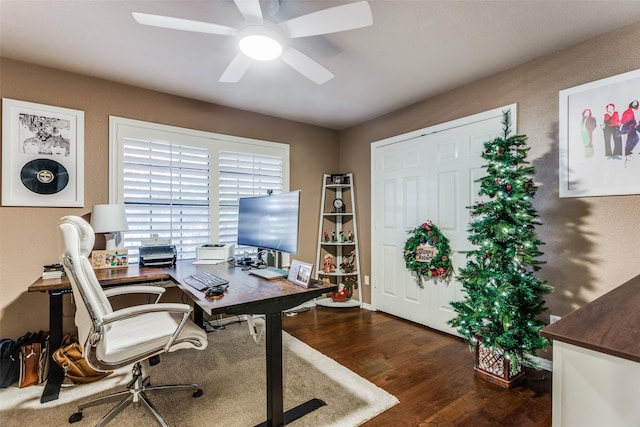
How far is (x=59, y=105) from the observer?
8.52 feet

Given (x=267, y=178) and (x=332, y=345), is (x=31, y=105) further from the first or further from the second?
(x=332, y=345)

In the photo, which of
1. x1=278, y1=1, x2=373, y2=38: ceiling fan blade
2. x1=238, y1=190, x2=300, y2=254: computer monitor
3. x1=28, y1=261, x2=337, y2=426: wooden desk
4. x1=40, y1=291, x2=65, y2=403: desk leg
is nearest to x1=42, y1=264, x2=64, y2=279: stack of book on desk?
x1=28, y1=261, x2=337, y2=426: wooden desk

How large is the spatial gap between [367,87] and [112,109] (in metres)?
2.45

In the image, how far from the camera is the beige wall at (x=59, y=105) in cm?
241

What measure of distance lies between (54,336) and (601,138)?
4097mm

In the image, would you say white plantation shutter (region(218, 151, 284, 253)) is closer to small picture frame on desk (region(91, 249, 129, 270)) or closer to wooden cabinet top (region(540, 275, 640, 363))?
small picture frame on desk (region(91, 249, 129, 270))

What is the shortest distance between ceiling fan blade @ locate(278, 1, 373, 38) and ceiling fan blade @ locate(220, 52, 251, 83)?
15.4 inches

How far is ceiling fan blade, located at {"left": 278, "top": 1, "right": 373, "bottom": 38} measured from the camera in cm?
145

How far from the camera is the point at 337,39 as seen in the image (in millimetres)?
2174

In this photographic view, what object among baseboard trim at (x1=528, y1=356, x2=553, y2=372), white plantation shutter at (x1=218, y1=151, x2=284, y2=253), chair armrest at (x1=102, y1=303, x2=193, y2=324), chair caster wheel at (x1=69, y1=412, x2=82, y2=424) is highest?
white plantation shutter at (x1=218, y1=151, x2=284, y2=253)

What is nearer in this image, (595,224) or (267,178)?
(595,224)

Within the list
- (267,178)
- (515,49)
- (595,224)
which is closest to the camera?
(595,224)

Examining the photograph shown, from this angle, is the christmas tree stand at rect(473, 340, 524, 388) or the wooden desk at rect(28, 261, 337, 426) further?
the christmas tree stand at rect(473, 340, 524, 388)

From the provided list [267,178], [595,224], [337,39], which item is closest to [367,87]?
[337,39]
